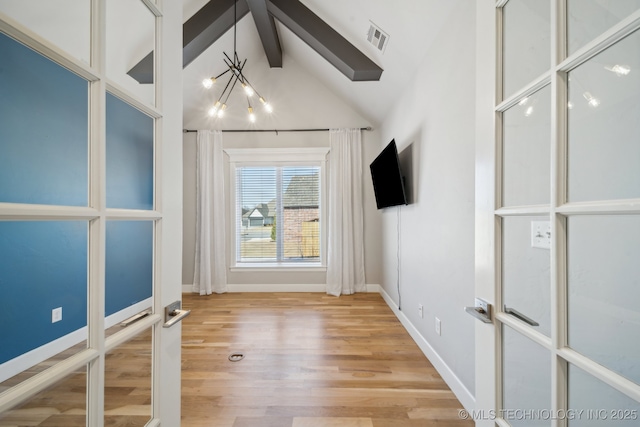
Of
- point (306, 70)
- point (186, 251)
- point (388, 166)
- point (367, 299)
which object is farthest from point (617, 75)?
point (186, 251)

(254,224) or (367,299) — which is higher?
(254,224)

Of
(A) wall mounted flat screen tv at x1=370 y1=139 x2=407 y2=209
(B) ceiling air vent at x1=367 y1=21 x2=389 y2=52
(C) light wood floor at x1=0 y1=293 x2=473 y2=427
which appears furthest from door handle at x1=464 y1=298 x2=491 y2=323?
(B) ceiling air vent at x1=367 y1=21 x2=389 y2=52

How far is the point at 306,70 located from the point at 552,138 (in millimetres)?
3899

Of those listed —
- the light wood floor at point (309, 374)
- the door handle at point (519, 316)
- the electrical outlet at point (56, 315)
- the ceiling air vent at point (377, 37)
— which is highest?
the ceiling air vent at point (377, 37)

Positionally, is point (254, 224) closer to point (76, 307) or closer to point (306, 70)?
point (306, 70)

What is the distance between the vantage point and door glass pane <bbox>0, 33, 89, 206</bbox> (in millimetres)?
449

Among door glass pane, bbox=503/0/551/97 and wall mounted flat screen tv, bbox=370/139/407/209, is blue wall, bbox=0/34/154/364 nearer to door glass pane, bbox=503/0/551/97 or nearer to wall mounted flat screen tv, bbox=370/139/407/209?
door glass pane, bbox=503/0/551/97

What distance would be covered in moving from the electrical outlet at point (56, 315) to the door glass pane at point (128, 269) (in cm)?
8

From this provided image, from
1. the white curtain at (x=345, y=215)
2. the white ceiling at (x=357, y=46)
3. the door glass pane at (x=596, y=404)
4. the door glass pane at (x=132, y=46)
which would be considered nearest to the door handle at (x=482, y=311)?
the door glass pane at (x=596, y=404)

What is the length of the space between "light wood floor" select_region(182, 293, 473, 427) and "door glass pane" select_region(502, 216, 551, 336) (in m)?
1.17

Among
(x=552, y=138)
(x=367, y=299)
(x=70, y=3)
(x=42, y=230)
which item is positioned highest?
(x=70, y=3)

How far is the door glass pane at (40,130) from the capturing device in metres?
0.45

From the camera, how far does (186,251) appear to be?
12.8 ft

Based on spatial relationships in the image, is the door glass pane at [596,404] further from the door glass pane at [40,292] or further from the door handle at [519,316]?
the door glass pane at [40,292]
